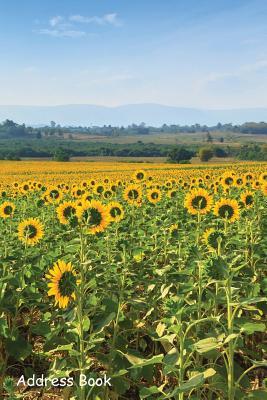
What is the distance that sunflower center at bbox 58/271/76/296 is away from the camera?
3.39 m

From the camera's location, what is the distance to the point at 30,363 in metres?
5.33

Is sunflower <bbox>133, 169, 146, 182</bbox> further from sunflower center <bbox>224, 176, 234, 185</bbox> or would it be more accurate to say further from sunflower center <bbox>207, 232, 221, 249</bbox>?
sunflower center <bbox>207, 232, 221, 249</bbox>

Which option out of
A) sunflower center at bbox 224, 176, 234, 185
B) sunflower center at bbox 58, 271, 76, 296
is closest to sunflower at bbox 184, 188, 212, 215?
sunflower center at bbox 58, 271, 76, 296

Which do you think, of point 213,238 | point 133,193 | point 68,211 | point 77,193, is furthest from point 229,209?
point 77,193

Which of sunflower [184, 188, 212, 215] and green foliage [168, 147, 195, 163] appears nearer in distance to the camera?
sunflower [184, 188, 212, 215]

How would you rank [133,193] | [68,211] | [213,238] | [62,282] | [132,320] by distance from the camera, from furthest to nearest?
[133,193]
[68,211]
[132,320]
[213,238]
[62,282]

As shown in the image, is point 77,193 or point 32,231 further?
point 77,193

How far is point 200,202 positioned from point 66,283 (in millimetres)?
3833

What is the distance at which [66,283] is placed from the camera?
11.2 feet

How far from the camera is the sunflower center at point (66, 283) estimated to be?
3.39m

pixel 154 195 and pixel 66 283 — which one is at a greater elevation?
pixel 154 195

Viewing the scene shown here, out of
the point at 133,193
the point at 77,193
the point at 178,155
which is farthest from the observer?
the point at 178,155

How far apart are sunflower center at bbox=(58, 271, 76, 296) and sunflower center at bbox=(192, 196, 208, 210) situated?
150 inches

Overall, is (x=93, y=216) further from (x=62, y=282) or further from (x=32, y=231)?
(x=62, y=282)
